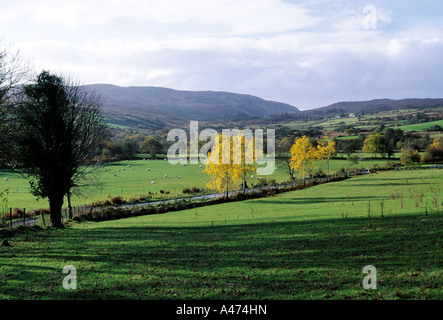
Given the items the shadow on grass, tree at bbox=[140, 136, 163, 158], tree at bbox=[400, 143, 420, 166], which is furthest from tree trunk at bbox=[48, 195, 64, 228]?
tree at bbox=[140, 136, 163, 158]

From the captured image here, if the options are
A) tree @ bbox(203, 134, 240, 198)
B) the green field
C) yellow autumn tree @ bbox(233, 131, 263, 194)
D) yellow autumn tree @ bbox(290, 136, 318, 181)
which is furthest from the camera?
yellow autumn tree @ bbox(290, 136, 318, 181)

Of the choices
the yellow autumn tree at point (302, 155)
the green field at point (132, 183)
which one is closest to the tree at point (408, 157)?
the green field at point (132, 183)

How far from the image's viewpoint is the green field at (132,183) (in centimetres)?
5988

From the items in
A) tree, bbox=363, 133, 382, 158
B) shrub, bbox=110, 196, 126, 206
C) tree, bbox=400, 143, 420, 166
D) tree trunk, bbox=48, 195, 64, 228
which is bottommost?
shrub, bbox=110, 196, 126, 206

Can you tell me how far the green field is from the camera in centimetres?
5988

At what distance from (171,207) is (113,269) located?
113 ft

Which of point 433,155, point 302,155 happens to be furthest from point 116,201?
point 433,155

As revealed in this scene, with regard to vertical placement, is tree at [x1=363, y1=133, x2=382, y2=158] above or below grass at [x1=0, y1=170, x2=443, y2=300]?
above

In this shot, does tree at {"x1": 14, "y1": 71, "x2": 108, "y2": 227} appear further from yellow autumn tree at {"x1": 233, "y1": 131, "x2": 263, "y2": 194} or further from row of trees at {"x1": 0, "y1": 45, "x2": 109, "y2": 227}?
yellow autumn tree at {"x1": 233, "y1": 131, "x2": 263, "y2": 194}

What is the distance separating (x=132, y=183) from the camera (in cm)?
8575

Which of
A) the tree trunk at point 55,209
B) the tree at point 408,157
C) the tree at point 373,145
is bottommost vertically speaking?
the tree trunk at point 55,209

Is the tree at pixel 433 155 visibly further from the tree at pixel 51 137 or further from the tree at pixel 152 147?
the tree at pixel 152 147
